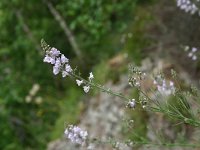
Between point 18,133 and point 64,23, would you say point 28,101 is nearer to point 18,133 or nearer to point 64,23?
point 18,133

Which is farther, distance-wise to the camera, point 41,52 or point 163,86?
point 41,52

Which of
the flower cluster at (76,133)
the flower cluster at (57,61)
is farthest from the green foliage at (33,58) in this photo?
the flower cluster at (57,61)

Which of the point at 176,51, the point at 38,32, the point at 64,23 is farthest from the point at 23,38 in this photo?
the point at 176,51

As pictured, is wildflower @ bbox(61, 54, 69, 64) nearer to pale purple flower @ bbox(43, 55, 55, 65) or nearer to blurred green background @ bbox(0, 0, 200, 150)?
pale purple flower @ bbox(43, 55, 55, 65)

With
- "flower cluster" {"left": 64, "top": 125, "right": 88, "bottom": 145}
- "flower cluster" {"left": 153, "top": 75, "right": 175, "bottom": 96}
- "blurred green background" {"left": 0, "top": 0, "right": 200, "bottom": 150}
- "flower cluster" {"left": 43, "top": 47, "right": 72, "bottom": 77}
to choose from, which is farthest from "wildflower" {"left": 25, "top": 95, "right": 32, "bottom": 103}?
"flower cluster" {"left": 43, "top": 47, "right": 72, "bottom": 77}

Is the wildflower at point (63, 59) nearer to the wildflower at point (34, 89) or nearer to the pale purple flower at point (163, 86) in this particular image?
the pale purple flower at point (163, 86)

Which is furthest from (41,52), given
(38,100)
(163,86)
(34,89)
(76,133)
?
(76,133)

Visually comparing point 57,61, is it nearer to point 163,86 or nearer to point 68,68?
point 68,68

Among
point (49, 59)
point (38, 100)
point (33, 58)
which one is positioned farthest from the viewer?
point (33, 58)
